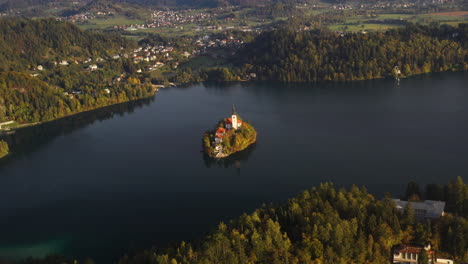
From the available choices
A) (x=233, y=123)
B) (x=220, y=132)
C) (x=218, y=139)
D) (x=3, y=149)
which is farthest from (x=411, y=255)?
(x=3, y=149)

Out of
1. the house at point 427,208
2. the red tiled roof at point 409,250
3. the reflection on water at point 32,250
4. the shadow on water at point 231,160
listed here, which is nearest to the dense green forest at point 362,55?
the shadow on water at point 231,160

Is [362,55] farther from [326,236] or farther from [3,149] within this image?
[326,236]

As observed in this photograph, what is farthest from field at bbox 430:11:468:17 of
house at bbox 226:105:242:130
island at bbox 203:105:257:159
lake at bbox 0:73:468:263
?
island at bbox 203:105:257:159

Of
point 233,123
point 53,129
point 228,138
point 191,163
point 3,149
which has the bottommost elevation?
point 53,129

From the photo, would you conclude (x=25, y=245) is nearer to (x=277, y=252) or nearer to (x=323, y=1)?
(x=277, y=252)

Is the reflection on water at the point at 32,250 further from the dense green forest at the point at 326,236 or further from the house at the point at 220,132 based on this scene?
the house at the point at 220,132

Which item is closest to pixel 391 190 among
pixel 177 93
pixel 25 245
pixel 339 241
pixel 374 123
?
pixel 339 241

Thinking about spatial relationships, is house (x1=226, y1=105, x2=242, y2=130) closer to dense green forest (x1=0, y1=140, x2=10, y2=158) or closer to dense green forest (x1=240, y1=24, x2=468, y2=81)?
dense green forest (x1=0, y1=140, x2=10, y2=158)
